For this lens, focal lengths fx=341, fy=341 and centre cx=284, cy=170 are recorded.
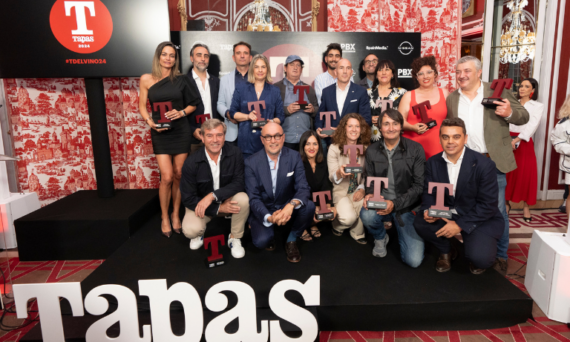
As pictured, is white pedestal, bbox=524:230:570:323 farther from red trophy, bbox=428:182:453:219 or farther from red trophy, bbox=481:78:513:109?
red trophy, bbox=481:78:513:109

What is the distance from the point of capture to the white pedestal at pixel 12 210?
3.36 meters

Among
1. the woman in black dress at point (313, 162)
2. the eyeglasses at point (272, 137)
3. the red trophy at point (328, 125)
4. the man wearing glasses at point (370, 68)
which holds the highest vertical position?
the man wearing glasses at point (370, 68)

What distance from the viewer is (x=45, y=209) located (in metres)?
3.43

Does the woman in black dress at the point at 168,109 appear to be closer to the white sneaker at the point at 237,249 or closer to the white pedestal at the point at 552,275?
the white sneaker at the point at 237,249

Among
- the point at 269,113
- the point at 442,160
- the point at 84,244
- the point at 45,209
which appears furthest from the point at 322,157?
the point at 45,209

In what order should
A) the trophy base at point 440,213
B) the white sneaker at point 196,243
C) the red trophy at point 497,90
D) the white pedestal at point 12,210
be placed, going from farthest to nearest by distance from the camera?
1. the white pedestal at point 12,210
2. the white sneaker at point 196,243
3. the red trophy at point 497,90
4. the trophy base at point 440,213

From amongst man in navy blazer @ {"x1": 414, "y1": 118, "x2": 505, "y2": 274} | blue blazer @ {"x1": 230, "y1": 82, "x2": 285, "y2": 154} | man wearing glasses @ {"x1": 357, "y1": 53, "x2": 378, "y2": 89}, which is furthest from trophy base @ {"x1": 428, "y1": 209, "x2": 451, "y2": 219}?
man wearing glasses @ {"x1": 357, "y1": 53, "x2": 378, "y2": 89}

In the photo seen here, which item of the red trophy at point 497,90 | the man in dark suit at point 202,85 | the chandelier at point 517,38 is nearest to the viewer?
the red trophy at point 497,90

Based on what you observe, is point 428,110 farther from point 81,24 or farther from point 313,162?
point 81,24

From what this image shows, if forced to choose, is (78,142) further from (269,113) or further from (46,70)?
(269,113)

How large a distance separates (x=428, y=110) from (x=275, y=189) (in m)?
1.41

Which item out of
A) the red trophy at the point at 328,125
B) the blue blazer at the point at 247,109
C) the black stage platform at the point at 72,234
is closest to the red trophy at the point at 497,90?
the red trophy at the point at 328,125

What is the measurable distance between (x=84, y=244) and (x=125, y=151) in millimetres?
1877

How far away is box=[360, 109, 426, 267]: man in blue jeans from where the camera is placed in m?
2.55
